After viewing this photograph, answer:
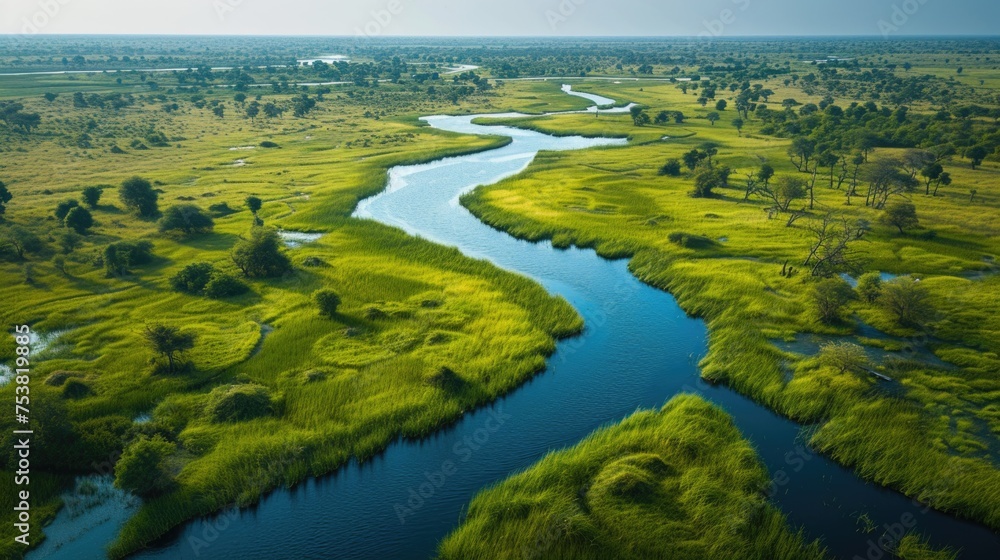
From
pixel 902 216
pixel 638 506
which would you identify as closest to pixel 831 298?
pixel 638 506

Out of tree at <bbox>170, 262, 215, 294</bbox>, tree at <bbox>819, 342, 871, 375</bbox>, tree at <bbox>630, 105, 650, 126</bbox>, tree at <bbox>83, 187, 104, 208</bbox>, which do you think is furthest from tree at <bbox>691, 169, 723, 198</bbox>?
tree at <bbox>83, 187, 104, 208</bbox>

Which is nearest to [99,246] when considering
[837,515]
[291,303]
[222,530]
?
[291,303]

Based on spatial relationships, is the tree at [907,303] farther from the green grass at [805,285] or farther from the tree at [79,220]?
the tree at [79,220]

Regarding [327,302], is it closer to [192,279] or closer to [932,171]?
[192,279]

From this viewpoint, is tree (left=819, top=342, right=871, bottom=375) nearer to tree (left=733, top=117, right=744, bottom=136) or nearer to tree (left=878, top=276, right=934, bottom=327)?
tree (left=878, top=276, right=934, bottom=327)

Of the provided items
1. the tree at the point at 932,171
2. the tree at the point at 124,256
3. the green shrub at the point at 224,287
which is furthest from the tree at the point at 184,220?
the tree at the point at 932,171
